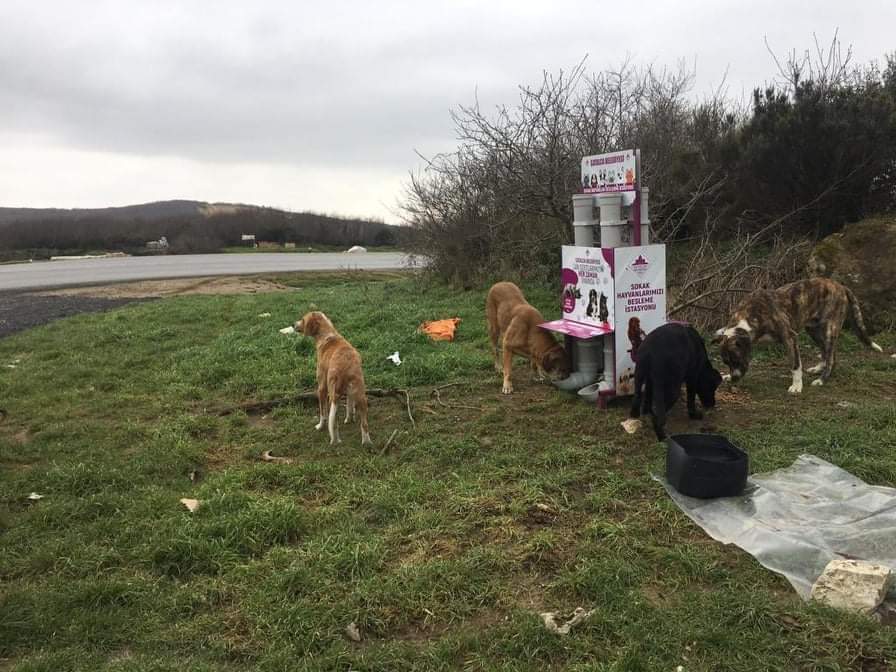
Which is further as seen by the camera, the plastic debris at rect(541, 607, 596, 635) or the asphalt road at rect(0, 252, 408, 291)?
the asphalt road at rect(0, 252, 408, 291)

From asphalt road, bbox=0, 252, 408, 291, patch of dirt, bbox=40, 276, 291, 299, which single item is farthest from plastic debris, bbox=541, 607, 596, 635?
asphalt road, bbox=0, 252, 408, 291

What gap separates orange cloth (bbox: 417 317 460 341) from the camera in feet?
37.7

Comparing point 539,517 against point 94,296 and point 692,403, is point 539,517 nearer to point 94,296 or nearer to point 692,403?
point 692,403

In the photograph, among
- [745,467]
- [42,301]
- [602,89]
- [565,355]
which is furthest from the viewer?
[42,301]

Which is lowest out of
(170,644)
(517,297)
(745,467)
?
(170,644)

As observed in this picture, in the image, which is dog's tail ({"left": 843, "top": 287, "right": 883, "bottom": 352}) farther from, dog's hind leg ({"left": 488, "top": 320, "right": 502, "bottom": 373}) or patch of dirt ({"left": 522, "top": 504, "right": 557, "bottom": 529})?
patch of dirt ({"left": 522, "top": 504, "right": 557, "bottom": 529})

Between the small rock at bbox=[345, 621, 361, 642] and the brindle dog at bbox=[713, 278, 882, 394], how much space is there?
18.5ft

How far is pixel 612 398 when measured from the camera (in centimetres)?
704

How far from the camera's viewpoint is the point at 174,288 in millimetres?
24531

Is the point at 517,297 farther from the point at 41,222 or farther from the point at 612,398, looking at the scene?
the point at 41,222

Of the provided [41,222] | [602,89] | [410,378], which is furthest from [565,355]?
[41,222]

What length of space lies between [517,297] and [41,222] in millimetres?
78335

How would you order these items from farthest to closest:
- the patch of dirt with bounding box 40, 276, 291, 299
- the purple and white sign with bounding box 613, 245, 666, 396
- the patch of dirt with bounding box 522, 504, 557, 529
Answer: the patch of dirt with bounding box 40, 276, 291, 299 < the purple and white sign with bounding box 613, 245, 666, 396 < the patch of dirt with bounding box 522, 504, 557, 529

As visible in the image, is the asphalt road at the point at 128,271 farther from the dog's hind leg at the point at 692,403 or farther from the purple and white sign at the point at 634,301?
the dog's hind leg at the point at 692,403
